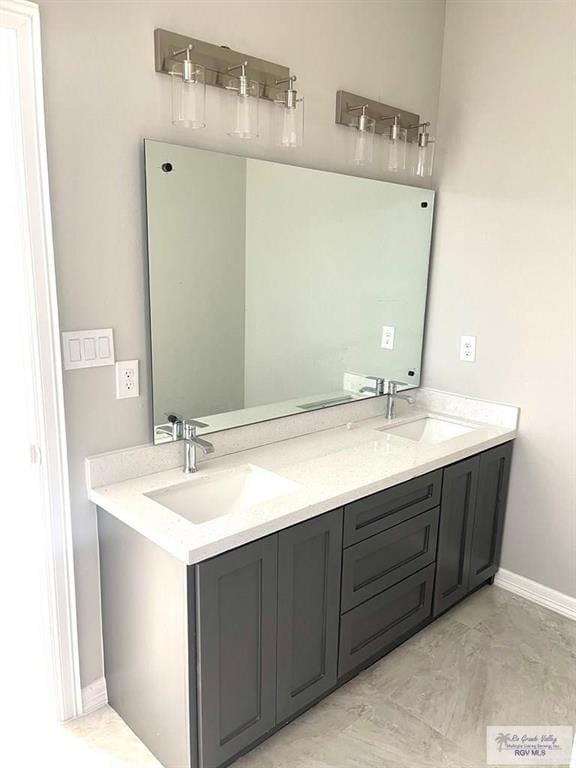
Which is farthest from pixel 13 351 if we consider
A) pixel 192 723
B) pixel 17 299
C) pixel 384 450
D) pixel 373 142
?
pixel 373 142

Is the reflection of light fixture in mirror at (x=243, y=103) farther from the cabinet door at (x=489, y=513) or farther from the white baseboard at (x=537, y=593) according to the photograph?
the white baseboard at (x=537, y=593)

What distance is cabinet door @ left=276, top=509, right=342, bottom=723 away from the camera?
5.98ft

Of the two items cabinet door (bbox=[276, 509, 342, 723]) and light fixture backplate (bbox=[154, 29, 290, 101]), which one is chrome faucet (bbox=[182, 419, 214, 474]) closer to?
cabinet door (bbox=[276, 509, 342, 723])

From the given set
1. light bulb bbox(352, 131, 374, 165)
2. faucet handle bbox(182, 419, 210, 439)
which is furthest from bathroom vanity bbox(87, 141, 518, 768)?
light bulb bbox(352, 131, 374, 165)

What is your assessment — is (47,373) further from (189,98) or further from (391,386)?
(391,386)

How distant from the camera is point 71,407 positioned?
1852mm

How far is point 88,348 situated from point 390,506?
118cm

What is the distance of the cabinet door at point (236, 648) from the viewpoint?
1.62m

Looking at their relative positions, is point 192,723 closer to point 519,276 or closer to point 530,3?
point 519,276

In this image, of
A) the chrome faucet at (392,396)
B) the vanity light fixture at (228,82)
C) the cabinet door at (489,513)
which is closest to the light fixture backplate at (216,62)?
the vanity light fixture at (228,82)

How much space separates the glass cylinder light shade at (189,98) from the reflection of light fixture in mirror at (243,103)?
139mm

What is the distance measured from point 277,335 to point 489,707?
5.22ft

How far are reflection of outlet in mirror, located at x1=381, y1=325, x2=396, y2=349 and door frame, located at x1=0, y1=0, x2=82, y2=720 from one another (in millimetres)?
1611

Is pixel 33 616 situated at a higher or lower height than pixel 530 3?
lower
